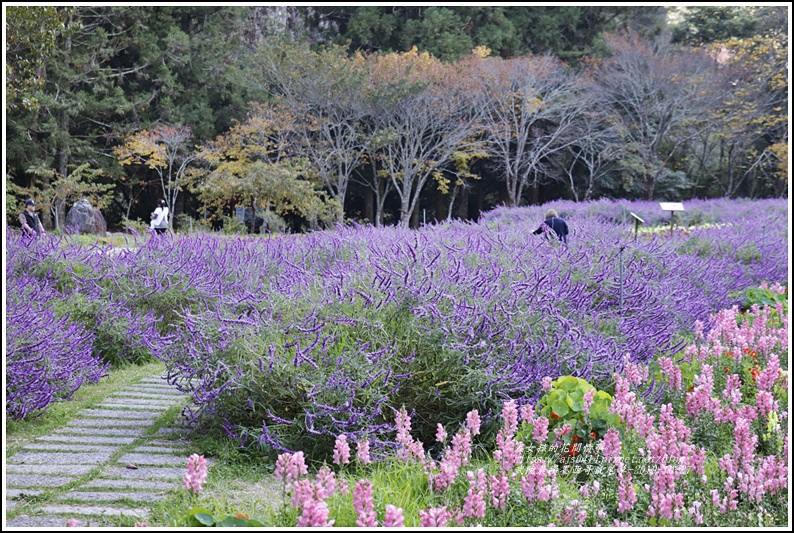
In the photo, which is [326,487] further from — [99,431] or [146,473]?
[99,431]

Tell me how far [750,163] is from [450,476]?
1174 inches

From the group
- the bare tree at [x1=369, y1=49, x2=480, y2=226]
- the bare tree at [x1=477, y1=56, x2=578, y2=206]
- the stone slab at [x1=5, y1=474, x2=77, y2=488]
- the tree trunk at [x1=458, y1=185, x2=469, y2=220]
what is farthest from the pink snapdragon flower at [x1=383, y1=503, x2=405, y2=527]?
the tree trunk at [x1=458, y1=185, x2=469, y2=220]

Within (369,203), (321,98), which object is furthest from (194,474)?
(369,203)

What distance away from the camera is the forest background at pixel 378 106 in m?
21.3

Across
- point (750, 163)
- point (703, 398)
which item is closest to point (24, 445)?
point (703, 398)

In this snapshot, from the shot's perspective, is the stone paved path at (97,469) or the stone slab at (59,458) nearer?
the stone paved path at (97,469)

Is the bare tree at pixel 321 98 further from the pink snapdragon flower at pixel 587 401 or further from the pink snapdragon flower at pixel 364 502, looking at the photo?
the pink snapdragon flower at pixel 364 502

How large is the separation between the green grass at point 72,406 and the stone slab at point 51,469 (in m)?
0.22

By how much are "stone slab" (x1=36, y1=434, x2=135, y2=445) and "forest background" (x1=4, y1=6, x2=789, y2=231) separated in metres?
15.7

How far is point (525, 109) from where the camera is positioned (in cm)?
2477

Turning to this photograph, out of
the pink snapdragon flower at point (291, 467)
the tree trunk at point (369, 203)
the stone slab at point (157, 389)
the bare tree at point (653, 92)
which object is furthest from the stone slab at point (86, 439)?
the bare tree at point (653, 92)

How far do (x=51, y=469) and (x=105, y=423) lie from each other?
70cm

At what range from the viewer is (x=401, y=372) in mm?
3254

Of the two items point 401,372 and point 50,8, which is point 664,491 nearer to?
point 401,372
